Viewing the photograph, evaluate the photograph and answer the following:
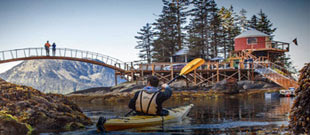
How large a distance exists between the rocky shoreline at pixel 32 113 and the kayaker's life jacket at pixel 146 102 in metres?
1.93

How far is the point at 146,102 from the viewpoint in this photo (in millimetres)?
9281

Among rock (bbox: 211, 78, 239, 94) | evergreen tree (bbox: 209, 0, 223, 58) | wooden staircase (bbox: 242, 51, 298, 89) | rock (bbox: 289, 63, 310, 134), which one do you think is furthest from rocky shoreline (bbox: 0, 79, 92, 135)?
evergreen tree (bbox: 209, 0, 223, 58)

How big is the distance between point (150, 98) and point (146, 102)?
0.60ft

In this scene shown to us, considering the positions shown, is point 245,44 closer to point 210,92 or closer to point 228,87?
point 228,87

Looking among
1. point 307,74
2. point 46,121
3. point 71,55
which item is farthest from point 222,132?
point 71,55

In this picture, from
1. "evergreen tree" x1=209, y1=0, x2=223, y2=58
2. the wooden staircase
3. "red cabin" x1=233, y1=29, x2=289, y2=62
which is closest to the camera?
the wooden staircase

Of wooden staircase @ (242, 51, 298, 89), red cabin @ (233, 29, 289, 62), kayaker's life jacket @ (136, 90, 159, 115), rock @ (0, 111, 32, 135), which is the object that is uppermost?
red cabin @ (233, 29, 289, 62)

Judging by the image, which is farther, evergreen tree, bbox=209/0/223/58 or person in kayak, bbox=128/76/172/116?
evergreen tree, bbox=209/0/223/58

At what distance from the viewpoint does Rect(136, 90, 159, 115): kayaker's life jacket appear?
9202 mm

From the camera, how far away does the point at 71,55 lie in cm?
3909

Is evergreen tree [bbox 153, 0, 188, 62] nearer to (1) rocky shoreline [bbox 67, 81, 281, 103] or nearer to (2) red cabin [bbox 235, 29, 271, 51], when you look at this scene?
(2) red cabin [bbox 235, 29, 271, 51]

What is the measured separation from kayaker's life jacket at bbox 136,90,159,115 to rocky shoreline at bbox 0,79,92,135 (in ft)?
6.33

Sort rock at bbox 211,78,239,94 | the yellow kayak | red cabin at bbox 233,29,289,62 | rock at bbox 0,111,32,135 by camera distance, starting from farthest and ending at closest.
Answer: red cabin at bbox 233,29,289,62
rock at bbox 211,78,239,94
the yellow kayak
rock at bbox 0,111,32,135

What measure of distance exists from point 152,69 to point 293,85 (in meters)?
15.1
